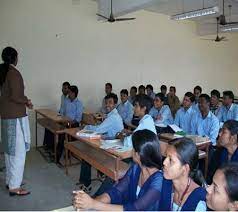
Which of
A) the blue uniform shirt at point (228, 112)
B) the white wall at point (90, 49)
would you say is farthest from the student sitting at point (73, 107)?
the blue uniform shirt at point (228, 112)

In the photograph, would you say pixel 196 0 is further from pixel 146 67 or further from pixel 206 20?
pixel 206 20

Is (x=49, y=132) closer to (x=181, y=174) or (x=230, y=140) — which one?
(x=230, y=140)

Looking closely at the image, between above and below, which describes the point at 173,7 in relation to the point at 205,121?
above

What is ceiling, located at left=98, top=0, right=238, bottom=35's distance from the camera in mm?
5555

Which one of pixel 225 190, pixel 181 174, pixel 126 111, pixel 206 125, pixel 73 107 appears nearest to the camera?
pixel 225 190

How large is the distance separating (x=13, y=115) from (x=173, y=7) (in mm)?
5406

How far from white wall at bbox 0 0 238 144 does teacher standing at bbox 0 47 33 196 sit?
262 cm

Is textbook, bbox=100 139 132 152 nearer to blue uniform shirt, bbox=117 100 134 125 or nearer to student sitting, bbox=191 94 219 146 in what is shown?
student sitting, bbox=191 94 219 146

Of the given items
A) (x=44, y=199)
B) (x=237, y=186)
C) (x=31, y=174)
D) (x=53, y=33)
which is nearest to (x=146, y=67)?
(x=53, y=33)

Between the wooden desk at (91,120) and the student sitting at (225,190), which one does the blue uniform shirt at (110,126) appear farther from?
the student sitting at (225,190)

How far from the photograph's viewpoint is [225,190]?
1.31 m

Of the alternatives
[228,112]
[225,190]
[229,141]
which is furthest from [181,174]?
[228,112]

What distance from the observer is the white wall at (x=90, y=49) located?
19.1ft

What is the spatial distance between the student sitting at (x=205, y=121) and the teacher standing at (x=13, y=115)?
257 centimetres
